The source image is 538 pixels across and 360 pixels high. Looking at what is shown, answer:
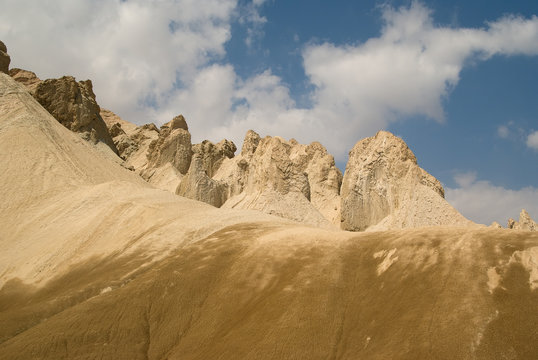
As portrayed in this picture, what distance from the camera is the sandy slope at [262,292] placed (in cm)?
1520

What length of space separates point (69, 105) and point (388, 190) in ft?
148

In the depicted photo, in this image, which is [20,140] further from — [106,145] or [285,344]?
[285,344]

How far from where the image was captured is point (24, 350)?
17.0m

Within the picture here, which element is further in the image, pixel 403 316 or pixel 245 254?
pixel 245 254

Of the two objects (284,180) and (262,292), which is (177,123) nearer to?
(284,180)

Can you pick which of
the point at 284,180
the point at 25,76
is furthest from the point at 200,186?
the point at 25,76

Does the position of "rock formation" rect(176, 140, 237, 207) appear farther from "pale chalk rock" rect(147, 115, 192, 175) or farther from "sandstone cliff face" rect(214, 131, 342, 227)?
"pale chalk rock" rect(147, 115, 192, 175)

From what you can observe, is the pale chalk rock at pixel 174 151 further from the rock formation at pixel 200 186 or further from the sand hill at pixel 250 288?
the sand hill at pixel 250 288

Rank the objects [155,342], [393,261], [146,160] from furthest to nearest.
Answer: [146,160], [393,261], [155,342]

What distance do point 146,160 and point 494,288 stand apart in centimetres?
7508

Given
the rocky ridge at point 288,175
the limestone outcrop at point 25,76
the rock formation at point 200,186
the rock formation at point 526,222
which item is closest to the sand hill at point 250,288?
the rocky ridge at point 288,175

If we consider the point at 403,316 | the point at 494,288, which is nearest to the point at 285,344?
the point at 403,316

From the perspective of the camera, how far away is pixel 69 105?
6462cm

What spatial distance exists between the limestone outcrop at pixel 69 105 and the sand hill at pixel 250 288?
3082 cm
